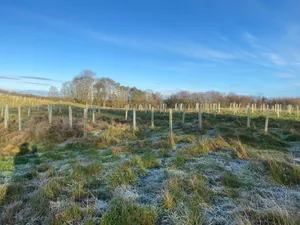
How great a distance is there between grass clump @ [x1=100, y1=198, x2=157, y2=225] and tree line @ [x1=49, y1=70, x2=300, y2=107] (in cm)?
5421

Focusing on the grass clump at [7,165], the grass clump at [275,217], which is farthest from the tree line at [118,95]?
the grass clump at [275,217]

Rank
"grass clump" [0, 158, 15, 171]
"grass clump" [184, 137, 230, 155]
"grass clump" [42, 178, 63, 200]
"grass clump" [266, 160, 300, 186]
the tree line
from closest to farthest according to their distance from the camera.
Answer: "grass clump" [42, 178, 63, 200]
"grass clump" [266, 160, 300, 186]
"grass clump" [0, 158, 15, 171]
"grass clump" [184, 137, 230, 155]
the tree line

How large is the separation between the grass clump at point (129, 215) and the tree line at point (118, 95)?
54208 millimetres

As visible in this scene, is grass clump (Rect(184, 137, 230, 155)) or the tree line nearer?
grass clump (Rect(184, 137, 230, 155))

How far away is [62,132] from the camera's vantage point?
1178cm

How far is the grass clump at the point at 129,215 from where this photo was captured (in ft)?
10.4

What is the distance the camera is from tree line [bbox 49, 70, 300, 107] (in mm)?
59062

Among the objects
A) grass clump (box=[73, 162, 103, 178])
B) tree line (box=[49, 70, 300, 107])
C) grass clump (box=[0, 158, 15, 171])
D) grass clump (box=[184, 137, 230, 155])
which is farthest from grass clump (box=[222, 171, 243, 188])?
tree line (box=[49, 70, 300, 107])

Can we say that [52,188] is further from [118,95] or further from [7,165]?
[118,95]

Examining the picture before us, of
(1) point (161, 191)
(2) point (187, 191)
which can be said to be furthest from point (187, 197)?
(1) point (161, 191)

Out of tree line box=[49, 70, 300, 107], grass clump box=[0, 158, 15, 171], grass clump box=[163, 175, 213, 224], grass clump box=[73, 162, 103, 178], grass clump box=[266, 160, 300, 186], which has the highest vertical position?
tree line box=[49, 70, 300, 107]

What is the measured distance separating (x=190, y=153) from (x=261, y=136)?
504 cm

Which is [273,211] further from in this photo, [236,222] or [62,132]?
[62,132]

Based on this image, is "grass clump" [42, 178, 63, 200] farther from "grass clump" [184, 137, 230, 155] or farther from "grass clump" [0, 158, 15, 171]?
"grass clump" [184, 137, 230, 155]
